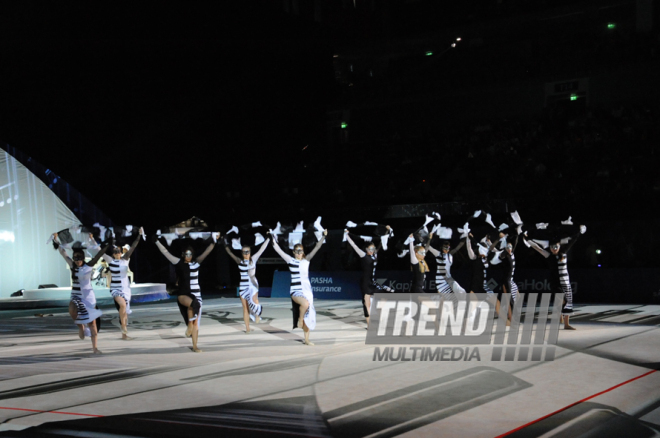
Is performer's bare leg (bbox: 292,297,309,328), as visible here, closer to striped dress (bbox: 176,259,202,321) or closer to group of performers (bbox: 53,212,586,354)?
group of performers (bbox: 53,212,586,354)

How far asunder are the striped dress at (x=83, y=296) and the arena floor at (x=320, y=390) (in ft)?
2.13

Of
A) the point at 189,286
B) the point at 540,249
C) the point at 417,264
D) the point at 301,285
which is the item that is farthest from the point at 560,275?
the point at 189,286

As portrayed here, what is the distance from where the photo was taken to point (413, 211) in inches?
972

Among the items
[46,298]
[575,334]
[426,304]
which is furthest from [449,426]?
[46,298]

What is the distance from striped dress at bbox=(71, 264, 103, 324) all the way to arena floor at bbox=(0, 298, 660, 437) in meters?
0.65

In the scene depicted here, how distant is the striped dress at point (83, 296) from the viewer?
1112 centimetres

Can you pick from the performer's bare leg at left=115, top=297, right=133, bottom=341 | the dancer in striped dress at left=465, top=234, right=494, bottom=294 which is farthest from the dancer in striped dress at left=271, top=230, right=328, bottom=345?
the dancer in striped dress at left=465, top=234, right=494, bottom=294

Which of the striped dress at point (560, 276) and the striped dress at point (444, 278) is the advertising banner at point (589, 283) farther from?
the striped dress at point (560, 276)

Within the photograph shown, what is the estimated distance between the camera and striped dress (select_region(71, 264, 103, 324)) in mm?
11125

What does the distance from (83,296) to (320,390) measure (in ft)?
19.2

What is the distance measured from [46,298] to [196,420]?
21556 mm

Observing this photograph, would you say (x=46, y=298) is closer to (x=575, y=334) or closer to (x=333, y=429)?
(x=575, y=334)

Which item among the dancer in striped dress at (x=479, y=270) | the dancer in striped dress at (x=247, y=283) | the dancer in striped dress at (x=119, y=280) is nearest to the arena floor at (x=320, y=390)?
the dancer in striped dress at (x=119, y=280)

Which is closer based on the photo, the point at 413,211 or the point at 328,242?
the point at 413,211
